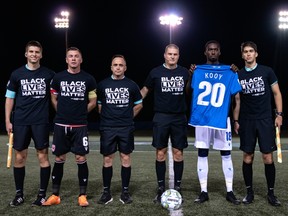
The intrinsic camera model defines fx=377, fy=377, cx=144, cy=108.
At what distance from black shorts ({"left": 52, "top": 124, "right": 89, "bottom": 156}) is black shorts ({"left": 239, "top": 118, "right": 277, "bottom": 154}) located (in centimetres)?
211

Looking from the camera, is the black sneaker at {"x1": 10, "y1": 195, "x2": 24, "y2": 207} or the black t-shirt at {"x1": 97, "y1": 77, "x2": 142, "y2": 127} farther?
the black t-shirt at {"x1": 97, "y1": 77, "x2": 142, "y2": 127}

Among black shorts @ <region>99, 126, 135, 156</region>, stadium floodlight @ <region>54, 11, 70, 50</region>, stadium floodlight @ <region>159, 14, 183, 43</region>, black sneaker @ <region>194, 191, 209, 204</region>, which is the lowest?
black sneaker @ <region>194, 191, 209, 204</region>

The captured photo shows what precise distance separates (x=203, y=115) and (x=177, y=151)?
649mm

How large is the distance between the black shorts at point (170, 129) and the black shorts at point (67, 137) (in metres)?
1.00

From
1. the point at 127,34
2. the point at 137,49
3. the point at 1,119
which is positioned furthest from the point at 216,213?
the point at 127,34

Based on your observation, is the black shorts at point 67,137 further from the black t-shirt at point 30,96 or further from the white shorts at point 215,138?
the white shorts at point 215,138

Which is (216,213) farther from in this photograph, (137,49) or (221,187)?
(137,49)

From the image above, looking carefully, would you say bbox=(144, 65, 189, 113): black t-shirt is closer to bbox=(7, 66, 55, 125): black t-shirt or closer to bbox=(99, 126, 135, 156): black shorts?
bbox=(99, 126, 135, 156): black shorts

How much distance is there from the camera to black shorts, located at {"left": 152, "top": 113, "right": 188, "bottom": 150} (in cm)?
521

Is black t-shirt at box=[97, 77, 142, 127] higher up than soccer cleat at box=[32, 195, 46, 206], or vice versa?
black t-shirt at box=[97, 77, 142, 127]

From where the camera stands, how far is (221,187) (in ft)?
19.5

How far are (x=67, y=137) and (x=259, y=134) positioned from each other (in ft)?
8.27

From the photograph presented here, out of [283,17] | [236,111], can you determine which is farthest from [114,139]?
[283,17]

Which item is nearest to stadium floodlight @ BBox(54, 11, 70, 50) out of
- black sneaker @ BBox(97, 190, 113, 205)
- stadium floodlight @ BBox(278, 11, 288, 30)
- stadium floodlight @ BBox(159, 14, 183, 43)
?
stadium floodlight @ BBox(159, 14, 183, 43)
